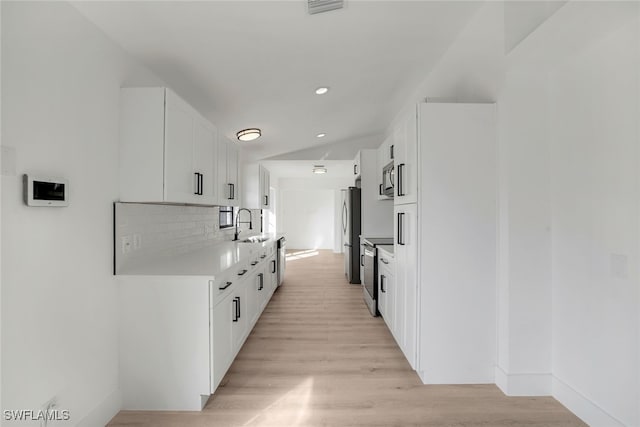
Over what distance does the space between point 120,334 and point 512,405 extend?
101 inches

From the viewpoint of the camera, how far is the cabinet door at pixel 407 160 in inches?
93.6

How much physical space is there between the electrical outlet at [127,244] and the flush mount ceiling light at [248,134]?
2568 millimetres

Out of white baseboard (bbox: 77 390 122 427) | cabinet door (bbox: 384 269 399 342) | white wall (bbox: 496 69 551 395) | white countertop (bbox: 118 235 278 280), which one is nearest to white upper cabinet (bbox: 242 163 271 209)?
white countertop (bbox: 118 235 278 280)

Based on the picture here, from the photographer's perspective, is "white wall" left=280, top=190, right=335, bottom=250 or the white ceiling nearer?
the white ceiling

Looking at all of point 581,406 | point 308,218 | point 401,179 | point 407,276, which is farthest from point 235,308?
point 308,218

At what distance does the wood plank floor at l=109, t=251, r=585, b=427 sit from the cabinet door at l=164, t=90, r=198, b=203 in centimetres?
140

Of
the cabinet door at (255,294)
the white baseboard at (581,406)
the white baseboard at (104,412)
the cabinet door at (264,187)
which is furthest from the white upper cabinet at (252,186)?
the white baseboard at (581,406)

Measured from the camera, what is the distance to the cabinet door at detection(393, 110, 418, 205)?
7.80 feet

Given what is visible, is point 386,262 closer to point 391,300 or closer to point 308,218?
point 391,300

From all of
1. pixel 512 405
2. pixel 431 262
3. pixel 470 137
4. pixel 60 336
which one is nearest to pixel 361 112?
pixel 470 137

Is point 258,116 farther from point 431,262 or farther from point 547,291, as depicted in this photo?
point 547,291

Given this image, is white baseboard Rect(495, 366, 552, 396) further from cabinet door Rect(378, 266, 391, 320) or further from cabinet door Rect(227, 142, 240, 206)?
cabinet door Rect(227, 142, 240, 206)

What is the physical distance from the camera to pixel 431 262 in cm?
233

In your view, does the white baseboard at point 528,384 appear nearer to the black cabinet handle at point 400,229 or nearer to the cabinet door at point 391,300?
the cabinet door at point 391,300
